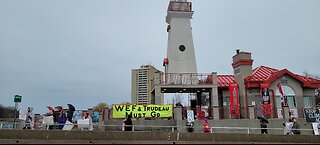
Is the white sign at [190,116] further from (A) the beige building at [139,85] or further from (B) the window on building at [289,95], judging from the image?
(A) the beige building at [139,85]

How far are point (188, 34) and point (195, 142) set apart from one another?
1649 cm

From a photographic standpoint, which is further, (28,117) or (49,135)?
(28,117)

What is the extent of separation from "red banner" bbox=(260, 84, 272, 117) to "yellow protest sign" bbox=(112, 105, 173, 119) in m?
8.26

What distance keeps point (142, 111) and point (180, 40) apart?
33.6 ft

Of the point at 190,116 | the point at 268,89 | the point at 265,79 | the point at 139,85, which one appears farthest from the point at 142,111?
the point at 139,85

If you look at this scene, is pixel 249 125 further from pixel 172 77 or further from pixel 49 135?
pixel 49 135

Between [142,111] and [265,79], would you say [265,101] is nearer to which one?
[265,79]

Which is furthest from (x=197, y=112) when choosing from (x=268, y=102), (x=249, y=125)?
(x=268, y=102)

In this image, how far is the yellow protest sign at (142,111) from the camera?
63.0 ft

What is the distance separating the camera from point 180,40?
26.5m

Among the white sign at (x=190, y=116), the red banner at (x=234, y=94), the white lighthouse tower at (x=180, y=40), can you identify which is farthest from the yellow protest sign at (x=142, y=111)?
the white lighthouse tower at (x=180, y=40)

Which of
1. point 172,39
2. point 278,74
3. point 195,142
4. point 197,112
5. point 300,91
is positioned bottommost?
point 195,142

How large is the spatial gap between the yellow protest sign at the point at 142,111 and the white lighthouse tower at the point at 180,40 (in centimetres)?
679

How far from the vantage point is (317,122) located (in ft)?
61.4
